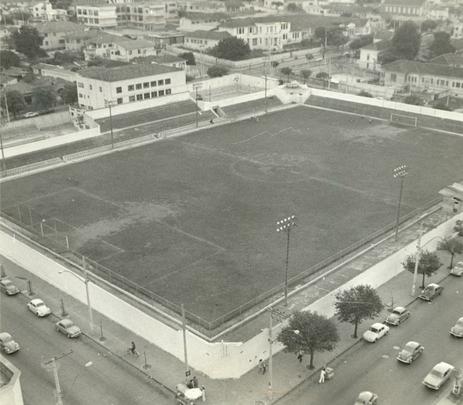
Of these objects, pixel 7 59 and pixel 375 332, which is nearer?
pixel 375 332

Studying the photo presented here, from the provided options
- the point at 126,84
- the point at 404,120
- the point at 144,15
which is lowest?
the point at 404,120

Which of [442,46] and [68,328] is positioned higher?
[442,46]

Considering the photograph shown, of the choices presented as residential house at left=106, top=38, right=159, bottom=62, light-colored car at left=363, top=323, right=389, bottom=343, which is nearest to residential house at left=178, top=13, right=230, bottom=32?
residential house at left=106, top=38, right=159, bottom=62

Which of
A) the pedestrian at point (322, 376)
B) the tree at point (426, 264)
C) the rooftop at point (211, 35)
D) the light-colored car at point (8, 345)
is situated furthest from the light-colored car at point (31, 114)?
the pedestrian at point (322, 376)

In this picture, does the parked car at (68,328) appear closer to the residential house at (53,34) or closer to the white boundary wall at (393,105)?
the white boundary wall at (393,105)

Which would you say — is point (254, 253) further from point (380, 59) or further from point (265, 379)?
point (380, 59)

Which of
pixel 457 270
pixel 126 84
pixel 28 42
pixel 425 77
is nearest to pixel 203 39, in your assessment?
pixel 28 42

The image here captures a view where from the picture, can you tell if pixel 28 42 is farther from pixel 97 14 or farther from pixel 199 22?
pixel 199 22
